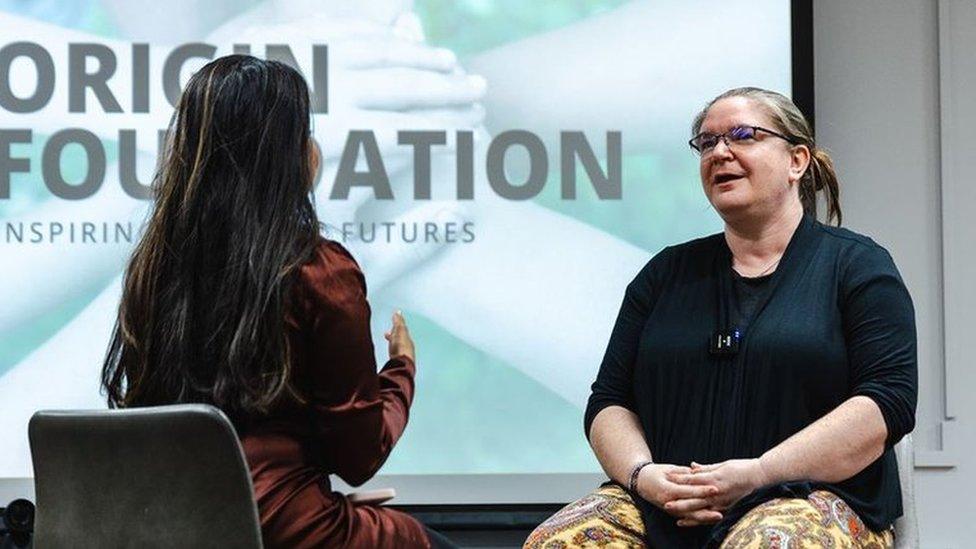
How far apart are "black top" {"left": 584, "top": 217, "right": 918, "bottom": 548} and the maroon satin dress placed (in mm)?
640

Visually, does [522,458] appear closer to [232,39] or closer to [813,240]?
[232,39]

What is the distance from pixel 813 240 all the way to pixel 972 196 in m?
2.07

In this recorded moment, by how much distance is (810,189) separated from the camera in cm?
261

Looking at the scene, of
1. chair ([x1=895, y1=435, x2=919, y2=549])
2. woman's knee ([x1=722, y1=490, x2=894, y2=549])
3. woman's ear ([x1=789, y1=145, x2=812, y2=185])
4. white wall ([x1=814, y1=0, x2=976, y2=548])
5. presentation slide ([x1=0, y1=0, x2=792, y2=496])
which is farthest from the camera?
white wall ([x1=814, y1=0, x2=976, y2=548])

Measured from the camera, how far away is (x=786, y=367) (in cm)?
235

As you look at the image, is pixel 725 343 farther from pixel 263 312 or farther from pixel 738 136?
pixel 263 312

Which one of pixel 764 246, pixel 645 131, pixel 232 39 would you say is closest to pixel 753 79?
pixel 645 131

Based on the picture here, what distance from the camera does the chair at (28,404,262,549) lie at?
1.72 metres

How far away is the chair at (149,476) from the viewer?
5.64 feet

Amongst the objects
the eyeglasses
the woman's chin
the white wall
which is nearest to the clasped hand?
the woman's chin

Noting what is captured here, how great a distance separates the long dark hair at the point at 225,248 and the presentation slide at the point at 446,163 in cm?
215

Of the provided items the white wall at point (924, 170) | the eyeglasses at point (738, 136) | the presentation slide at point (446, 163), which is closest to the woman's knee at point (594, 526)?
the eyeglasses at point (738, 136)

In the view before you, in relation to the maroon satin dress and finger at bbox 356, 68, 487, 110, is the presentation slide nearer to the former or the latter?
finger at bbox 356, 68, 487, 110

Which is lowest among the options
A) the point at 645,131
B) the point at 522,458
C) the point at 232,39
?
the point at 522,458
